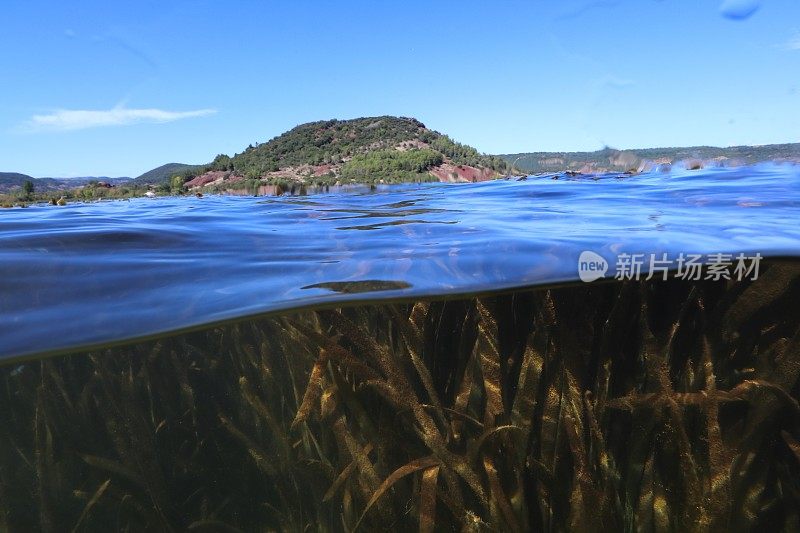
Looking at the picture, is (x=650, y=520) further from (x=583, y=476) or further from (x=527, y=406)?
(x=527, y=406)

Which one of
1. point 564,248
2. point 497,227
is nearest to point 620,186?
point 497,227

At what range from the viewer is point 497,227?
185 inches

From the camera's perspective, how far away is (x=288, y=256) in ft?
13.0

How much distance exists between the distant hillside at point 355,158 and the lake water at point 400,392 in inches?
586

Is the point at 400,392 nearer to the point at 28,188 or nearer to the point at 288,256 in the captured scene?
the point at 288,256

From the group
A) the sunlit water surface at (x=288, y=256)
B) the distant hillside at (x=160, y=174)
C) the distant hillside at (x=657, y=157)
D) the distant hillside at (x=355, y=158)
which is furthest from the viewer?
the distant hillside at (x=355, y=158)

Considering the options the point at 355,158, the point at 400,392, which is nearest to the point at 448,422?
the point at 400,392

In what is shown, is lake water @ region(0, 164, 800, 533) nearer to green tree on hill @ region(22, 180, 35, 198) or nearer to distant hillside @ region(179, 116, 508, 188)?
green tree on hill @ region(22, 180, 35, 198)

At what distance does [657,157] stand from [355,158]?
23.2 metres

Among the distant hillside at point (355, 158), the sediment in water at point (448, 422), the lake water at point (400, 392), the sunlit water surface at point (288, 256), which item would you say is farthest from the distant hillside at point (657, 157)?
the distant hillside at point (355, 158)

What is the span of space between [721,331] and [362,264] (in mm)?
2328

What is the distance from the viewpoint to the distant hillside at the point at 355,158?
2270cm

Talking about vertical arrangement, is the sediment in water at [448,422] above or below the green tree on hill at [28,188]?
below

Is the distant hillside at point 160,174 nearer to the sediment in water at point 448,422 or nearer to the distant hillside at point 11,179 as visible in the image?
the distant hillside at point 11,179
